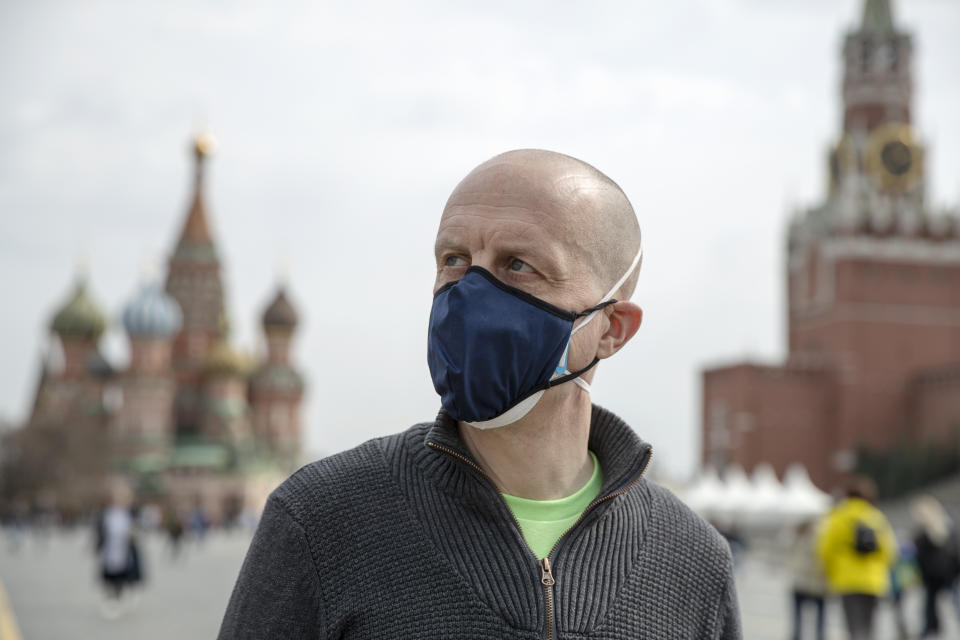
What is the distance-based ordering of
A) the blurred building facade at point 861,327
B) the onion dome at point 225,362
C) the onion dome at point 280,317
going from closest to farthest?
1. the blurred building facade at point 861,327
2. the onion dome at point 225,362
3. the onion dome at point 280,317

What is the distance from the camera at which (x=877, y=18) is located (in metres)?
58.4

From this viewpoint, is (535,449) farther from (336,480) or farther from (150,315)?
(150,315)

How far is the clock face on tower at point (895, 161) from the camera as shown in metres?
55.4

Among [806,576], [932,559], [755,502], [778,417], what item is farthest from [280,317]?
[806,576]

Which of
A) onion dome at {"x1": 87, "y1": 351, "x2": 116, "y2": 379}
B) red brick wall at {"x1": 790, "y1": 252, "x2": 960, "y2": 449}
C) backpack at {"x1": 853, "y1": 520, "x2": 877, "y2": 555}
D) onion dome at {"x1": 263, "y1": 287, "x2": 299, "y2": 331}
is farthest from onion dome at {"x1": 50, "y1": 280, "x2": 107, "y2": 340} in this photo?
backpack at {"x1": 853, "y1": 520, "x2": 877, "y2": 555}

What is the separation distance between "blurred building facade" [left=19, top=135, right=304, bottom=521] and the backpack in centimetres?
4821

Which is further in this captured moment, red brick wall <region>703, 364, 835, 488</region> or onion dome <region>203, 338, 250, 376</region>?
onion dome <region>203, 338, 250, 376</region>

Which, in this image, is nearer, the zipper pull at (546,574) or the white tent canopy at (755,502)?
the zipper pull at (546,574)

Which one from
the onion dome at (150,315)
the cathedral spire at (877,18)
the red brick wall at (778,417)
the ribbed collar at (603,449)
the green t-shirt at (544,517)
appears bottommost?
the red brick wall at (778,417)

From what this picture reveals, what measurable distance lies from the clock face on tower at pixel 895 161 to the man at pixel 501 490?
56379mm

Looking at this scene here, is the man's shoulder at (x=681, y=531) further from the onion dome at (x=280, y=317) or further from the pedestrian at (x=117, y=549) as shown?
A: the onion dome at (x=280, y=317)

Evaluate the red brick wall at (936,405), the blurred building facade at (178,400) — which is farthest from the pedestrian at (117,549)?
the blurred building facade at (178,400)

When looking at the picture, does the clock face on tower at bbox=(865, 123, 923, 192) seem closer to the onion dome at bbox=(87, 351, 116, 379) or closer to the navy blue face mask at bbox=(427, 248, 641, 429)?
the onion dome at bbox=(87, 351, 116, 379)

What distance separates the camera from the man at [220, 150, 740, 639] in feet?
6.32
